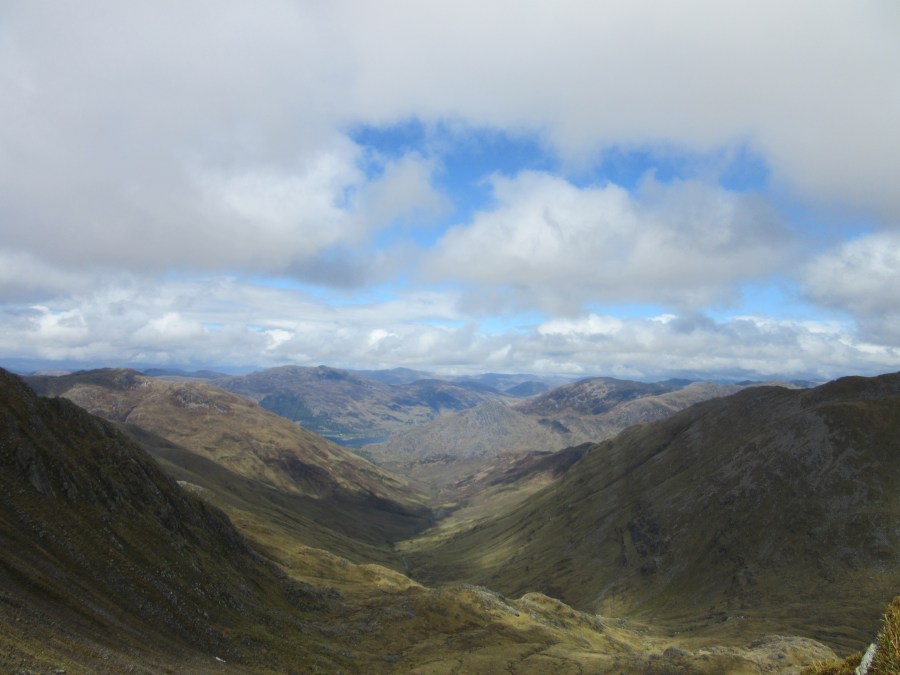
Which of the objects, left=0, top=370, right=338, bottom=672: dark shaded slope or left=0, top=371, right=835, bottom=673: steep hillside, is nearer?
left=0, top=370, right=338, bottom=672: dark shaded slope


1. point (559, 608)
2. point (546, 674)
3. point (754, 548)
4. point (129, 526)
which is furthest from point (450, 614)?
point (754, 548)

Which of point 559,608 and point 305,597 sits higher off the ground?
point 305,597

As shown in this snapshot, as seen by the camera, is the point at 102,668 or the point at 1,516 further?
the point at 1,516

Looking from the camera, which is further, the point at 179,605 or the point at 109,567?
the point at 179,605

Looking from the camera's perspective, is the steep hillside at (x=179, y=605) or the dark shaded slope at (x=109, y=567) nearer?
the dark shaded slope at (x=109, y=567)

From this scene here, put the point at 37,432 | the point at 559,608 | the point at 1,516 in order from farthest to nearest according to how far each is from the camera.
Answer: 1. the point at 559,608
2. the point at 37,432
3. the point at 1,516

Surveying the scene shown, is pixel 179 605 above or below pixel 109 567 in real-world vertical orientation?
below

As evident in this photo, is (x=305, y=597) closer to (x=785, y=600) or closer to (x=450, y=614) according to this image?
(x=450, y=614)

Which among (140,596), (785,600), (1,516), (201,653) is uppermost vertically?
(1,516)
